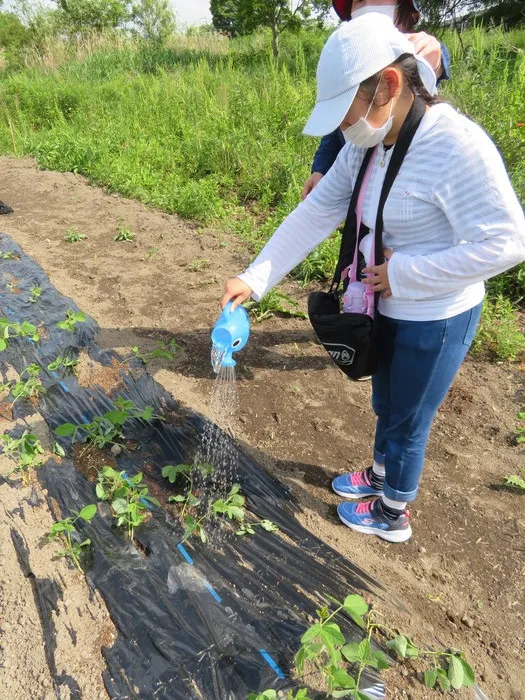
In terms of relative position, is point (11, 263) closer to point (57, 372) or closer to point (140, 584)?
point (57, 372)

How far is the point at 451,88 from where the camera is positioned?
3.69 metres

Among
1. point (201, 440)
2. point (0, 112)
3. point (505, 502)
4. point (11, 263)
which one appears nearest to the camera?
point (505, 502)

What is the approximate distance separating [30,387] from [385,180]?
2019 millimetres

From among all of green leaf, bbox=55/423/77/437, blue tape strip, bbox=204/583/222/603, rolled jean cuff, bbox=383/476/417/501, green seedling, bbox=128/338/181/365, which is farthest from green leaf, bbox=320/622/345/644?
green seedling, bbox=128/338/181/365

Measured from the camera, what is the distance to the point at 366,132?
47.3 inches

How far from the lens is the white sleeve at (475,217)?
109cm

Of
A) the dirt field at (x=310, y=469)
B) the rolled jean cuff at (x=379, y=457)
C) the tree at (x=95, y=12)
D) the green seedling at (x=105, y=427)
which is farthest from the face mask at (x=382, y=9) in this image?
the tree at (x=95, y=12)

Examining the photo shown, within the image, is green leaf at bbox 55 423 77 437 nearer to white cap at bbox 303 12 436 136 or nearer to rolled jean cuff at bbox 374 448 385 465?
rolled jean cuff at bbox 374 448 385 465

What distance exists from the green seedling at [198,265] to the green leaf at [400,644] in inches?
118

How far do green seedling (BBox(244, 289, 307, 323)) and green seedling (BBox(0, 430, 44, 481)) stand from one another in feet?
5.30

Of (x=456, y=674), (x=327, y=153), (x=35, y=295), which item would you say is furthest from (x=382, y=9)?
(x=35, y=295)

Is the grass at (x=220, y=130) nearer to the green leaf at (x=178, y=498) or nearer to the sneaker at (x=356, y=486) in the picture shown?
the sneaker at (x=356, y=486)

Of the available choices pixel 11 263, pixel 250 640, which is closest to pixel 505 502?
pixel 250 640

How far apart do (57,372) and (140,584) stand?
1.43m
